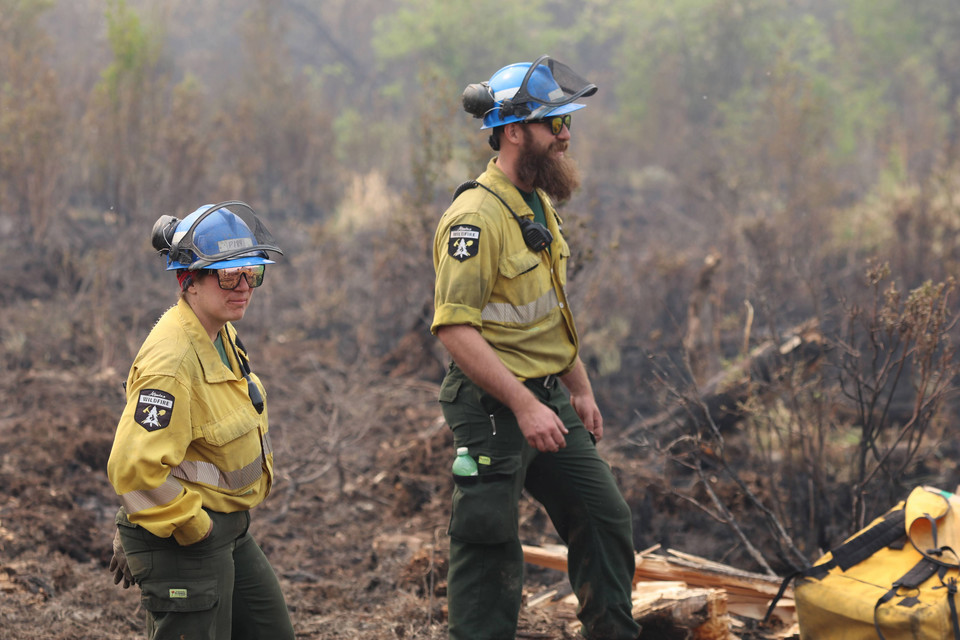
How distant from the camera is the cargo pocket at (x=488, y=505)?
279 cm

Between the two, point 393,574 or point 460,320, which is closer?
point 460,320

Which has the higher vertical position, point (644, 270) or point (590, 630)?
point (644, 270)

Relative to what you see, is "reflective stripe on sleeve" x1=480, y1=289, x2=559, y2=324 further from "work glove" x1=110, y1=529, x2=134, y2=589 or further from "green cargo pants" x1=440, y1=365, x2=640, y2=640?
"work glove" x1=110, y1=529, x2=134, y2=589

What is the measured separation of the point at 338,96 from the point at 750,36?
10.3 meters

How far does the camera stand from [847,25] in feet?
78.5

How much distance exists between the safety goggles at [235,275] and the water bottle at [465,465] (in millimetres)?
857

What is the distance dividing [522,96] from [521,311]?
2.35 feet

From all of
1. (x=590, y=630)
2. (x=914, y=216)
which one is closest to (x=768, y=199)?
(x=914, y=216)

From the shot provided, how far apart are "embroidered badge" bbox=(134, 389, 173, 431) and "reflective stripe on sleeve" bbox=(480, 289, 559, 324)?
1.04m

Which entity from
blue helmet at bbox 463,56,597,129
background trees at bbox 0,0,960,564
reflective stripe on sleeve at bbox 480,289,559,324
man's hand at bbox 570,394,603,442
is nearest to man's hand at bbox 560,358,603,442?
man's hand at bbox 570,394,603,442

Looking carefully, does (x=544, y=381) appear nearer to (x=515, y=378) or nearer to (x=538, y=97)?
(x=515, y=378)

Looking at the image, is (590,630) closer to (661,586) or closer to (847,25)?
(661,586)

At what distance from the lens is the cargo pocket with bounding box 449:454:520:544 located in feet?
9.16

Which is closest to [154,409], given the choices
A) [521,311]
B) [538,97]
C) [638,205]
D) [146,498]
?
[146,498]
